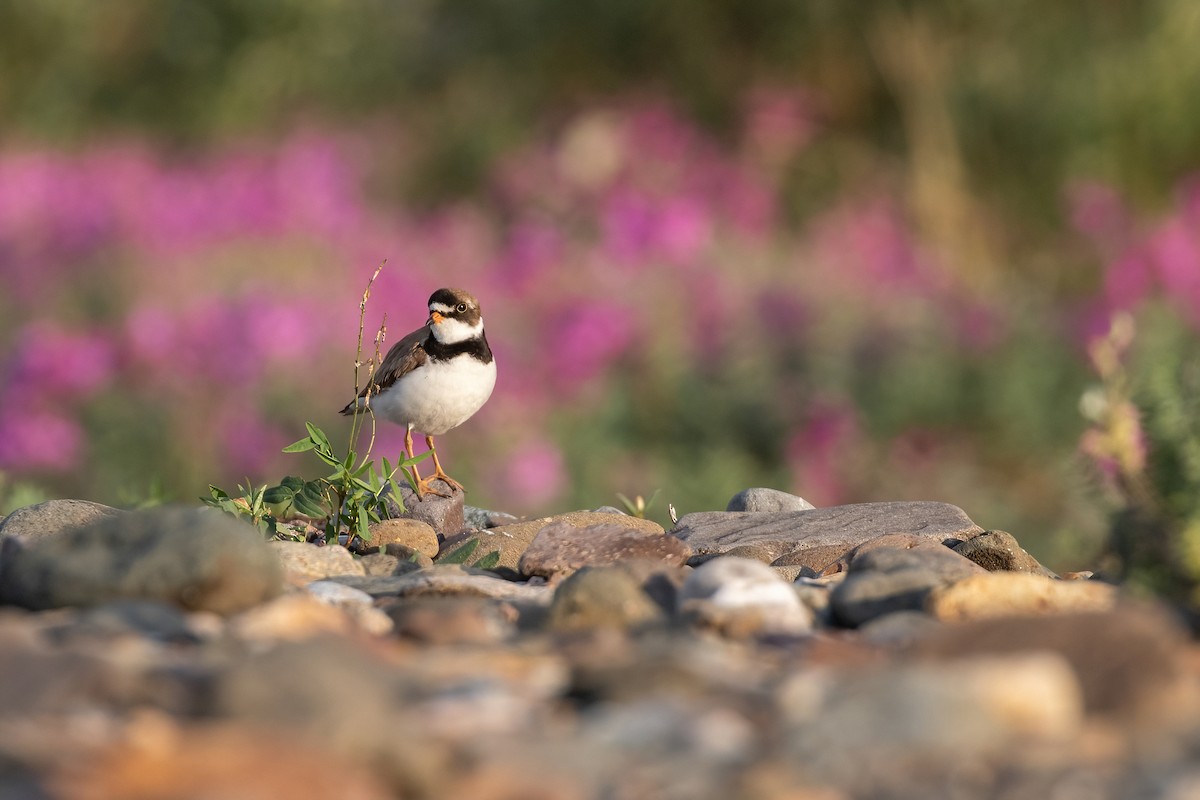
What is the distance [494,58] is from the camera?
51.1 ft

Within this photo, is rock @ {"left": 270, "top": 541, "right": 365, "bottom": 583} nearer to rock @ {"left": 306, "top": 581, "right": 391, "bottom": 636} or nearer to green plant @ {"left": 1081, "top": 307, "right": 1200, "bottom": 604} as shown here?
rock @ {"left": 306, "top": 581, "right": 391, "bottom": 636}

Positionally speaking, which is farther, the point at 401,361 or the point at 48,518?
the point at 401,361

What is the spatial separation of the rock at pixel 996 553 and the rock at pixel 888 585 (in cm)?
77

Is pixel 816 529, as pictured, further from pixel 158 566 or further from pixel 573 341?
pixel 573 341

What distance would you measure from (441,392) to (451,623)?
203 centimetres

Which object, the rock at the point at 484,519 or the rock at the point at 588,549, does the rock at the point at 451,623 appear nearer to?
the rock at the point at 588,549

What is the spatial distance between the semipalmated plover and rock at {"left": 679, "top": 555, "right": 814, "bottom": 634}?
5.76 ft

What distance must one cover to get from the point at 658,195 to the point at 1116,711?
933 cm

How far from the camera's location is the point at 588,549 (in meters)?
4.08

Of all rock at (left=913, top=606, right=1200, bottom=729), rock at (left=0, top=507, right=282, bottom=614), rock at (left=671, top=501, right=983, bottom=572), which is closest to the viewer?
rock at (left=913, top=606, right=1200, bottom=729)

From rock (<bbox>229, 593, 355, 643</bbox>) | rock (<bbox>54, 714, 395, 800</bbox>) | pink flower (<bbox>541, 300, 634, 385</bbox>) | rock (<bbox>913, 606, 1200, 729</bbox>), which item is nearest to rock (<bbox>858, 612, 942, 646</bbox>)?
rock (<bbox>913, 606, 1200, 729</bbox>)

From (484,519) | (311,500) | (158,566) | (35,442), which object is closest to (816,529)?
(484,519)

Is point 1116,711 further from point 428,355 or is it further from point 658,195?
point 658,195

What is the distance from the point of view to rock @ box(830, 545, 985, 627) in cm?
339
